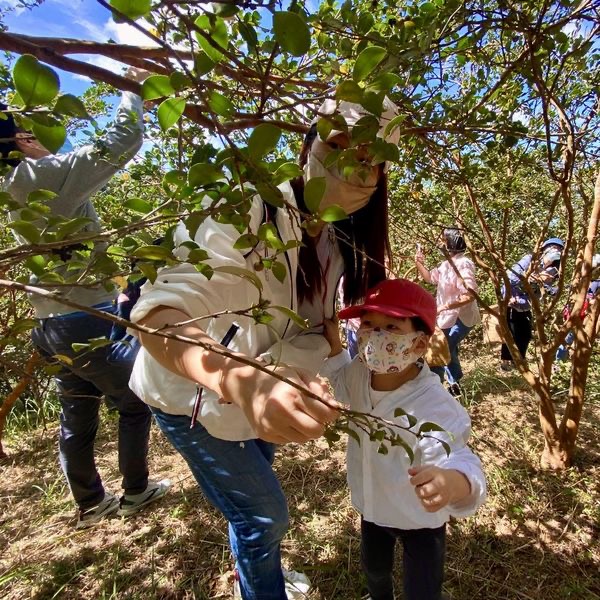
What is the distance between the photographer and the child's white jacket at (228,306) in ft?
2.53

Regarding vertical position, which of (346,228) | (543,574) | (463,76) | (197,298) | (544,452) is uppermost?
(463,76)

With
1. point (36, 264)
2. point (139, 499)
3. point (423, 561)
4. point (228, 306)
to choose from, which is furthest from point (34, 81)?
point (139, 499)

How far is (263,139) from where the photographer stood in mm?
474

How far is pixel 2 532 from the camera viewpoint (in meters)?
2.25

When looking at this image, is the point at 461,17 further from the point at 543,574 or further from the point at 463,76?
the point at 543,574

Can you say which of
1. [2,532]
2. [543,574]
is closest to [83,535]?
[2,532]

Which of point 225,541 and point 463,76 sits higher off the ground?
point 463,76

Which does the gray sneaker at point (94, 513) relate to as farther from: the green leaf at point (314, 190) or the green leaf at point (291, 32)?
the green leaf at point (291, 32)

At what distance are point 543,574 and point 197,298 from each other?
1.98 m

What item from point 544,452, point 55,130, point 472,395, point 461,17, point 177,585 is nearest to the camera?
point 55,130

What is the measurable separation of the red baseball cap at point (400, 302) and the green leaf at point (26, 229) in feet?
3.21

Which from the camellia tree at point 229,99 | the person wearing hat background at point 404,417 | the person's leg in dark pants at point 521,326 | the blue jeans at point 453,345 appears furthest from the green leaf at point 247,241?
the person's leg in dark pants at point 521,326

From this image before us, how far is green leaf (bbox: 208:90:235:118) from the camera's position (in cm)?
49

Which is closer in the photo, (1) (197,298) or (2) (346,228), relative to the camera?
(1) (197,298)
